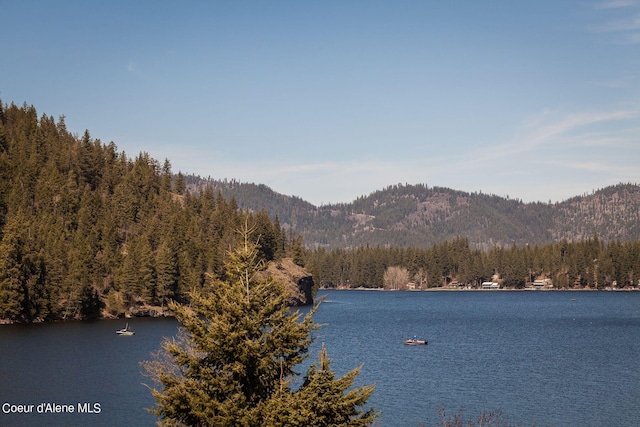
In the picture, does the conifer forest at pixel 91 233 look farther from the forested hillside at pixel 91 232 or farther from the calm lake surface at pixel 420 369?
the calm lake surface at pixel 420 369

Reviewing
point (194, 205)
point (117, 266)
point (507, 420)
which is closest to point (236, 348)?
point (507, 420)

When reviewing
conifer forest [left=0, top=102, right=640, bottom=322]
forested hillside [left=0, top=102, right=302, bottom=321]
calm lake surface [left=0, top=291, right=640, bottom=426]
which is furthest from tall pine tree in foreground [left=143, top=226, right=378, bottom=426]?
forested hillside [left=0, top=102, right=302, bottom=321]

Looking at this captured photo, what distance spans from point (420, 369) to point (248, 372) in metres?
55.0

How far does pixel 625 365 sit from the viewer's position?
80375 millimetres

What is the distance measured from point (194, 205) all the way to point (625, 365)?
451 ft

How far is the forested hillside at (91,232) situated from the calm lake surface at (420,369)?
1026 centimetres

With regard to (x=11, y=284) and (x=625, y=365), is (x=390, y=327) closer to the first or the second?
(x=625, y=365)

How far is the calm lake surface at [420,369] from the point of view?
55.7 metres

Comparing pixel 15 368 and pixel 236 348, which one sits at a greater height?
pixel 236 348

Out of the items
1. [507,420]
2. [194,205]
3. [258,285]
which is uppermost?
[194,205]

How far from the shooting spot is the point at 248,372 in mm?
26047

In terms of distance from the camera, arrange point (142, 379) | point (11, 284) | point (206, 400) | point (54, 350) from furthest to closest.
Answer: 1. point (11, 284)
2. point (54, 350)
3. point (142, 379)
4. point (206, 400)

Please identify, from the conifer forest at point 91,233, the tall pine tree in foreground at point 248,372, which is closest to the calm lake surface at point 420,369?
the conifer forest at point 91,233

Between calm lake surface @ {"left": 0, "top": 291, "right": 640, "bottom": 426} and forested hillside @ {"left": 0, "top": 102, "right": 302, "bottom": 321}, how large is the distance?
10.3 metres
